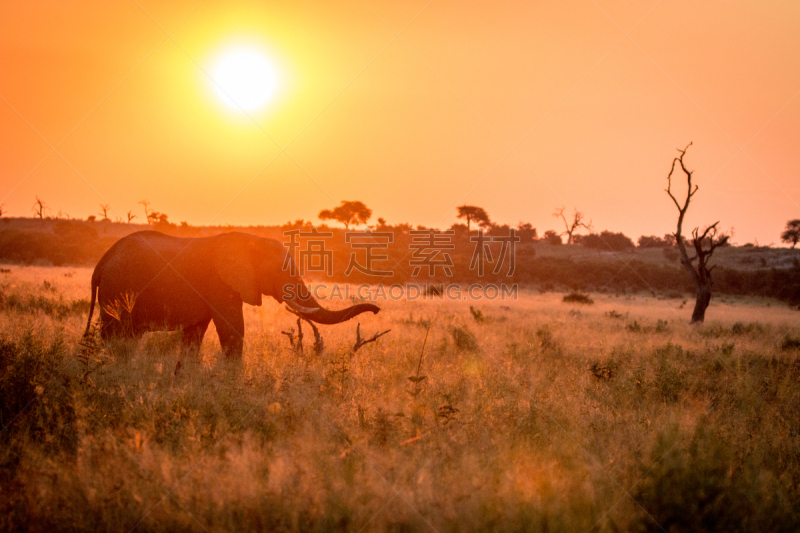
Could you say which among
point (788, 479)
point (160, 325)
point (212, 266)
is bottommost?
point (788, 479)

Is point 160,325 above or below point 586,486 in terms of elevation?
above

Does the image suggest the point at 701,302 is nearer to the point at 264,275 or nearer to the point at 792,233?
the point at 264,275

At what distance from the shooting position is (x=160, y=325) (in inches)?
320

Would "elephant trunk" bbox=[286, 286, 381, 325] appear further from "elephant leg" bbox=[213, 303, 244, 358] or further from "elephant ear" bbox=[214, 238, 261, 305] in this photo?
"elephant leg" bbox=[213, 303, 244, 358]

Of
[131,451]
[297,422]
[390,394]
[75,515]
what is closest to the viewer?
[75,515]

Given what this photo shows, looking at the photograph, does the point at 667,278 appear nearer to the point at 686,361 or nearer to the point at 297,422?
the point at 686,361

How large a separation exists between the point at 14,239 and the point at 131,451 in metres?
58.9

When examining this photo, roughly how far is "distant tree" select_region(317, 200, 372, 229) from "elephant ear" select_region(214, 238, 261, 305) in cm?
5573

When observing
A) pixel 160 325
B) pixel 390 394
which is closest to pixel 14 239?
pixel 160 325

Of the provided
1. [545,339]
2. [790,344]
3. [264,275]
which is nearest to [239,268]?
[264,275]

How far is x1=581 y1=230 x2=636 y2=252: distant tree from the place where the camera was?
7131cm

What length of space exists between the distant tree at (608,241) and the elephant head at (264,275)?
6951cm

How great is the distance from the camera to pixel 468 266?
1973 inches

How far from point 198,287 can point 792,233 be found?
255 ft
